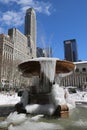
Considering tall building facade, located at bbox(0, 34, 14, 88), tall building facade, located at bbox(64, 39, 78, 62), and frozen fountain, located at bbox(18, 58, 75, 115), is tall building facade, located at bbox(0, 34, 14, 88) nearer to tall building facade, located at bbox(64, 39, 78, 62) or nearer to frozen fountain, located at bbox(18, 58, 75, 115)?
frozen fountain, located at bbox(18, 58, 75, 115)

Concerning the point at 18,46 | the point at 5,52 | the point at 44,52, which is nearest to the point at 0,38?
the point at 5,52

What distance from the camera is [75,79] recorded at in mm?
90125

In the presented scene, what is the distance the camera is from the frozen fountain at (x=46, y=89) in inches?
433

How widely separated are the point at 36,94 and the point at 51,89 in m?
1.09

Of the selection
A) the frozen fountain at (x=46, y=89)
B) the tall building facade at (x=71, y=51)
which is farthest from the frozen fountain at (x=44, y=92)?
the tall building facade at (x=71, y=51)

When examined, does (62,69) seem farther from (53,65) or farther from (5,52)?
(5,52)

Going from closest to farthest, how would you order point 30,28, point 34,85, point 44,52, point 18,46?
point 34,85, point 44,52, point 18,46, point 30,28

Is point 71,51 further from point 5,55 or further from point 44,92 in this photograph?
point 44,92

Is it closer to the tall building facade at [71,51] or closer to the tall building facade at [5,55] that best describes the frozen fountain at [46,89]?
the tall building facade at [5,55]

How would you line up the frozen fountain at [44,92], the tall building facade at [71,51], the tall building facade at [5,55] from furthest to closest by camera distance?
the tall building facade at [71,51]
the tall building facade at [5,55]
the frozen fountain at [44,92]

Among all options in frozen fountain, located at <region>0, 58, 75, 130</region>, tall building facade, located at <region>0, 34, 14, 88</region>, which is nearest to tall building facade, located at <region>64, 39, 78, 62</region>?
tall building facade, located at <region>0, 34, 14, 88</region>

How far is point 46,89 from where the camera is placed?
12.2 m

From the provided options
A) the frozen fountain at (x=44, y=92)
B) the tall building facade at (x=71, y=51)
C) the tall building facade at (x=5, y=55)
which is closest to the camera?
the frozen fountain at (x=44, y=92)

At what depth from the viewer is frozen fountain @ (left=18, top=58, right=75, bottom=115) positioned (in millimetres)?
10992
